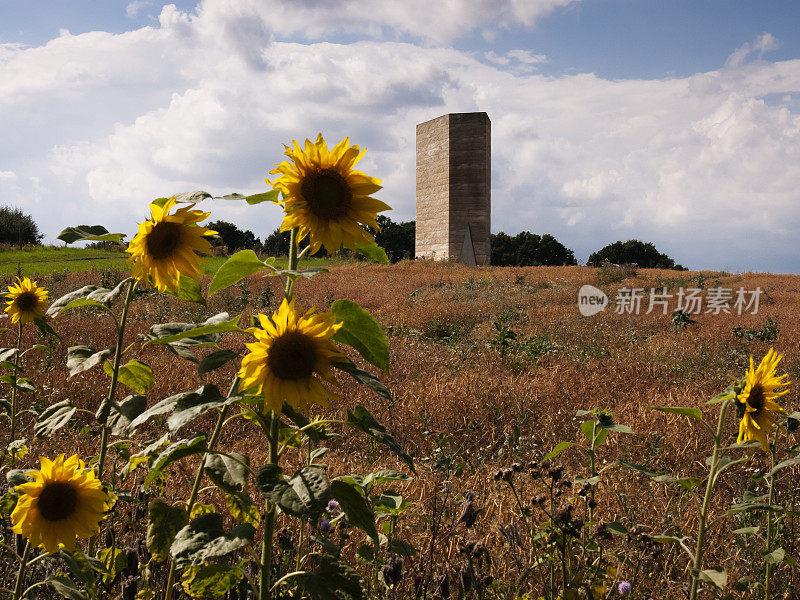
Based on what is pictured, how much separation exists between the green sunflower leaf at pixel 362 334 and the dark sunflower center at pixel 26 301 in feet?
7.07

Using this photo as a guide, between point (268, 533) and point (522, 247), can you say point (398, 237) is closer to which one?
point (522, 247)

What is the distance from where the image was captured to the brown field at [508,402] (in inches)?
101

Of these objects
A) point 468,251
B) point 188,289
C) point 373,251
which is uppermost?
point 468,251

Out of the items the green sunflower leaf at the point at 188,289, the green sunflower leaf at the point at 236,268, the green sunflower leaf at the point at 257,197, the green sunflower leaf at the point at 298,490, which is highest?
the green sunflower leaf at the point at 257,197

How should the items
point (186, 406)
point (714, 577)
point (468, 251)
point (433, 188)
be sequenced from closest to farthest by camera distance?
1. point (186, 406)
2. point (714, 577)
3. point (468, 251)
4. point (433, 188)

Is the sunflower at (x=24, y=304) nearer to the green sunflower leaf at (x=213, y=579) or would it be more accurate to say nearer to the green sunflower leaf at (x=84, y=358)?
the green sunflower leaf at (x=84, y=358)

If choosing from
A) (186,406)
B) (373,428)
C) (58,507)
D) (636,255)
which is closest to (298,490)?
(373,428)

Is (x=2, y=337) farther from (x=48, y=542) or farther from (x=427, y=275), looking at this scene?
(x=427, y=275)

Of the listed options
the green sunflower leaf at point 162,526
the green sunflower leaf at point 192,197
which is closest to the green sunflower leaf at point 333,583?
the green sunflower leaf at point 162,526

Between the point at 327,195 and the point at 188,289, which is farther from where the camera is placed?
the point at 188,289

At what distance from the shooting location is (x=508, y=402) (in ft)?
14.7

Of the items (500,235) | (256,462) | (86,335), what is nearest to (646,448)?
(256,462)

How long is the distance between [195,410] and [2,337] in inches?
235

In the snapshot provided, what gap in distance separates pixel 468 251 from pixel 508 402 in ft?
58.1
